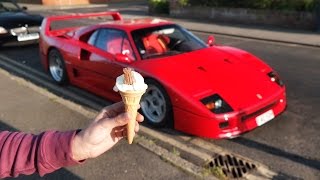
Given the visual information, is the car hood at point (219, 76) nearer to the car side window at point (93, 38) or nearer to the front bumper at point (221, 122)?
the front bumper at point (221, 122)

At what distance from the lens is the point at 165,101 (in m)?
5.14

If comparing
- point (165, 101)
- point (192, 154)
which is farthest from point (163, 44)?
point (192, 154)

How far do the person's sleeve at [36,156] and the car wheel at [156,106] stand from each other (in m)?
3.20

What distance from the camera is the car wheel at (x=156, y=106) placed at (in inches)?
203

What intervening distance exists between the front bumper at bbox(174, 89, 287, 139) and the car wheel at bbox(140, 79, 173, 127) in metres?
0.17

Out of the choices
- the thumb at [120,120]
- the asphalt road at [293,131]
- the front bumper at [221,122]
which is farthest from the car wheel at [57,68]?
the thumb at [120,120]

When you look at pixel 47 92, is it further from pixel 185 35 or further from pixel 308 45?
pixel 308 45

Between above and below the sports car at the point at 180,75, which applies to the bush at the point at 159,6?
below

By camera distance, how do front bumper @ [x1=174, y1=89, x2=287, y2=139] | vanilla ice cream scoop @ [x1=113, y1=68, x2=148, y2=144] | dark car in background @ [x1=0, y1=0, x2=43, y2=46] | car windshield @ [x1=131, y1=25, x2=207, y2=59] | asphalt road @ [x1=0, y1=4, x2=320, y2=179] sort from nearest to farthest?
vanilla ice cream scoop @ [x1=113, y1=68, x2=148, y2=144]
asphalt road @ [x1=0, y1=4, x2=320, y2=179]
front bumper @ [x1=174, y1=89, x2=287, y2=139]
car windshield @ [x1=131, y1=25, x2=207, y2=59]
dark car in background @ [x1=0, y1=0, x2=43, y2=46]

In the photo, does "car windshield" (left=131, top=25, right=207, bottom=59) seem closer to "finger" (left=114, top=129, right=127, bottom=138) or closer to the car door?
the car door

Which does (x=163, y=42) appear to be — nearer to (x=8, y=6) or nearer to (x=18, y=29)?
(x=18, y=29)

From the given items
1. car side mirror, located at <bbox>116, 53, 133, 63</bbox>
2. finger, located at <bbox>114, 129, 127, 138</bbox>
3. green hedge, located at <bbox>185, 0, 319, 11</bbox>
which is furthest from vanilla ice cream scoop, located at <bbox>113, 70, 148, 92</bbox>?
green hedge, located at <bbox>185, 0, 319, 11</bbox>

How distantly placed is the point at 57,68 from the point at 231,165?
15.3 ft

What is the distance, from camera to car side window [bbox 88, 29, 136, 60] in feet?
19.9
